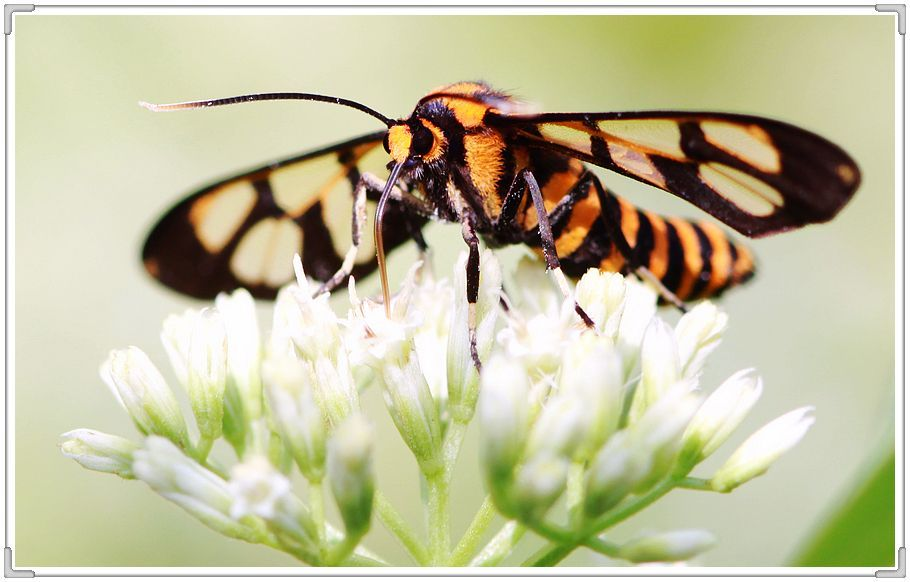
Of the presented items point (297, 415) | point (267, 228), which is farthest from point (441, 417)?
point (267, 228)

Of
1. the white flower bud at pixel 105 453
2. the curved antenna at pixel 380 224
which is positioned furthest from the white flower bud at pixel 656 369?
the white flower bud at pixel 105 453

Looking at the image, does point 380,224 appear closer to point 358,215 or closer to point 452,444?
point 358,215

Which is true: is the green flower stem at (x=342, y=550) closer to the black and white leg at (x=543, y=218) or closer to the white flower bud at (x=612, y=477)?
the white flower bud at (x=612, y=477)

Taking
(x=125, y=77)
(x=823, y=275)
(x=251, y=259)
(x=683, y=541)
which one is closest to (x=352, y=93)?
(x=125, y=77)

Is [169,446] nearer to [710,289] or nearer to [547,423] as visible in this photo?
[547,423]

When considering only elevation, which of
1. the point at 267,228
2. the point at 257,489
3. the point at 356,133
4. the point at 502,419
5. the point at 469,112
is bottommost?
the point at 257,489

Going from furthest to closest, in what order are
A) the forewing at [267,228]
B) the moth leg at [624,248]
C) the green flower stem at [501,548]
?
the forewing at [267,228], the moth leg at [624,248], the green flower stem at [501,548]
